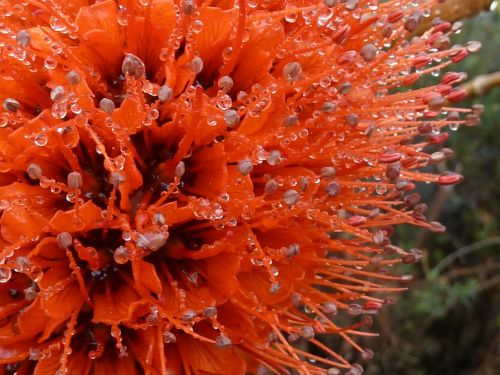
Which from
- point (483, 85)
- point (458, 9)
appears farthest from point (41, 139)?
point (483, 85)

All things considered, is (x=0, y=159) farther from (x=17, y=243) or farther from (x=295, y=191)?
(x=295, y=191)

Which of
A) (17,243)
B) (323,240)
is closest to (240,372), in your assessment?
(323,240)

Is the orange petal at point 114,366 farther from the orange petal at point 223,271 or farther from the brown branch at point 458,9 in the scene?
the brown branch at point 458,9

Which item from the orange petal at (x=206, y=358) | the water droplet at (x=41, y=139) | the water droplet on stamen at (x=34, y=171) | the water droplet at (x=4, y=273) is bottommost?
the orange petal at (x=206, y=358)

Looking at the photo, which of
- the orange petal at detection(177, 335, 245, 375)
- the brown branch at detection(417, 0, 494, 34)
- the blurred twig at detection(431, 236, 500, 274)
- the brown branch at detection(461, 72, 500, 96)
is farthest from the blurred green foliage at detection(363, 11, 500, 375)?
the orange petal at detection(177, 335, 245, 375)

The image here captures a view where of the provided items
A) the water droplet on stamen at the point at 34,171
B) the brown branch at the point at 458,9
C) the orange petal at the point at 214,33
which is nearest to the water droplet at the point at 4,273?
the water droplet on stamen at the point at 34,171

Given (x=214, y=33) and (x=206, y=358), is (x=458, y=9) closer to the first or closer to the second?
(x=214, y=33)
